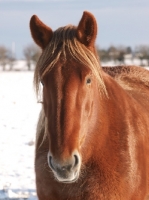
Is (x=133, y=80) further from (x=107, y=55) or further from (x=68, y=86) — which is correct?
(x=107, y=55)

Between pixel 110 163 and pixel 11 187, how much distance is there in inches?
125

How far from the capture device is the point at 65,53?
2.85 m

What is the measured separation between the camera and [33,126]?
1045 centimetres

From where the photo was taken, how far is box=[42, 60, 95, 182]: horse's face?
256cm

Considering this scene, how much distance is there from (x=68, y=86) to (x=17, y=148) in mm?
5708

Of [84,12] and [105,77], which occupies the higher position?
[84,12]

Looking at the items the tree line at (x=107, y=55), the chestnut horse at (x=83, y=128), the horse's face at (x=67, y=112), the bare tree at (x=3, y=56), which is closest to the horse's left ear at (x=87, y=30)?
the chestnut horse at (x=83, y=128)

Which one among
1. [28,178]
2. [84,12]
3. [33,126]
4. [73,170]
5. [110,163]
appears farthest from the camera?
[33,126]

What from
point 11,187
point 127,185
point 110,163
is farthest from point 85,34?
point 11,187

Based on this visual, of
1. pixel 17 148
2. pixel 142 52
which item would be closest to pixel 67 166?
pixel 17 148

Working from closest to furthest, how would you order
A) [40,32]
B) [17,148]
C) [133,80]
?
[40,32] → [133,80] → [17,148]

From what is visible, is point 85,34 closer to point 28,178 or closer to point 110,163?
point 110,163

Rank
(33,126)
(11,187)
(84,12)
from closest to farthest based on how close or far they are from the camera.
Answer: (84,12) → (11,187) → (33,126)

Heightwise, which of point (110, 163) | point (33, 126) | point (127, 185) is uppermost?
point (110, 163)
